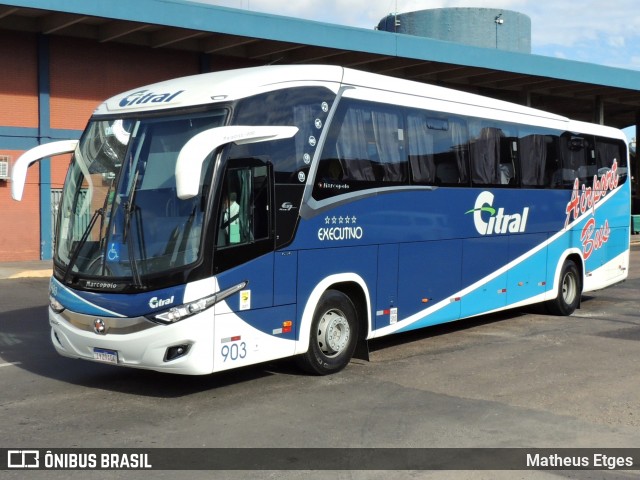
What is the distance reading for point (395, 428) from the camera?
290 inches

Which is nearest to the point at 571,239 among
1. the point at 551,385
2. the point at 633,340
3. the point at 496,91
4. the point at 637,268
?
the point at 633,340

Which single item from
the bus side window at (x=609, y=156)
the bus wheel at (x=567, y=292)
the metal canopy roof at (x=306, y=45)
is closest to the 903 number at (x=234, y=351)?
the bus wheel at (x=567, y=292)

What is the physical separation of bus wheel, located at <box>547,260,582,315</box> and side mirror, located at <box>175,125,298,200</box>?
7.79 meters

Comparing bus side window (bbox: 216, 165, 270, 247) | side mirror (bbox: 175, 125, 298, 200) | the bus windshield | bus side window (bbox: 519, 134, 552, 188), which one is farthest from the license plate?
bus side window (bbox: 519, 134, 552, 188)

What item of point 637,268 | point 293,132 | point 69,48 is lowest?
point 637,268

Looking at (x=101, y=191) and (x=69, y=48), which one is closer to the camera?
(x=101, y=191)

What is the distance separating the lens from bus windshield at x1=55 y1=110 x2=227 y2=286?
8.01m

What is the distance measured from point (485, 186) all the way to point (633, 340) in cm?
311

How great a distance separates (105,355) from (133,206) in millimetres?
1507

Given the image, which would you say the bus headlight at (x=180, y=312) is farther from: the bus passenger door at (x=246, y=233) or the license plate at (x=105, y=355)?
the license plate at (x=105, y=355)

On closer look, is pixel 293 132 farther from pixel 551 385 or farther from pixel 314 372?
pixel 551 385

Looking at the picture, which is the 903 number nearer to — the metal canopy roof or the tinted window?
the tinted window

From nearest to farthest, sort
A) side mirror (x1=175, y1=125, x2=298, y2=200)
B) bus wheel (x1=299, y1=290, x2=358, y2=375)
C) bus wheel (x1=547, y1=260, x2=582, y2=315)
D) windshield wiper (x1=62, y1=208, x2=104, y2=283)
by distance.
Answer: side mirror (x1=175, y1=125, x2=298, y2=200), windshield wiper (x1=62, y1=208, x2=104, y2=283), bus wheel (x1=299, y1=290, x2=358, y2=375), bus wheel (x1=547, y1=260, x2=582, y2=315)

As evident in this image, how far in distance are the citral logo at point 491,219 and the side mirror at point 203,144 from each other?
181 inches
